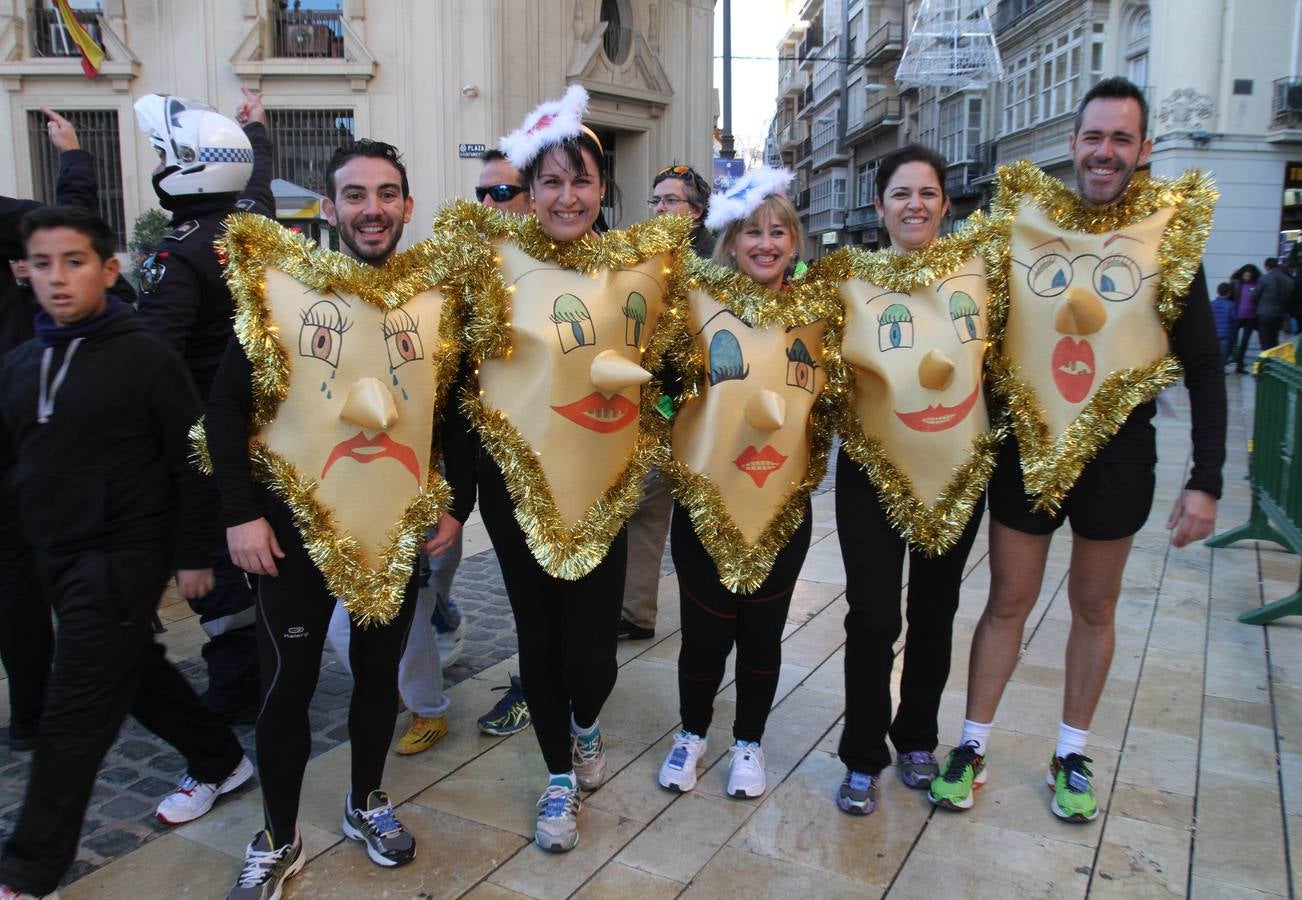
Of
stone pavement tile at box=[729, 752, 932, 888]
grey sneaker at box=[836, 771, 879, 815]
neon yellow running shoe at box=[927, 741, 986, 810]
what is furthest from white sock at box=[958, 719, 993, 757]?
grey sneaker at box=[836, 771, 879, 815]

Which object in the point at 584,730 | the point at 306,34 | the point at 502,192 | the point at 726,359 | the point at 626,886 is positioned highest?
the point at 306,34

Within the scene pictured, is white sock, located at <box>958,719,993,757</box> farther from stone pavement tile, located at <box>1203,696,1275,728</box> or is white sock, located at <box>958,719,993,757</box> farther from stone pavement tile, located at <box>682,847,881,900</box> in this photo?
stone pavement tile, located at <box>1203,696,1275,728</box>

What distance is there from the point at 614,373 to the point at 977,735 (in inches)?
66.8

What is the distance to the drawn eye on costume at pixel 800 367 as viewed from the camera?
9.75 feet

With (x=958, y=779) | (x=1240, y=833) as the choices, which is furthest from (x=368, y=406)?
(x=1240, y=833)

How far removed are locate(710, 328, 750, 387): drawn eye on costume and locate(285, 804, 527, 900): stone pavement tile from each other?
5.03 ft

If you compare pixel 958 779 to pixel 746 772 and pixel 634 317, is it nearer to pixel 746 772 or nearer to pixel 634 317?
pixel 746 772

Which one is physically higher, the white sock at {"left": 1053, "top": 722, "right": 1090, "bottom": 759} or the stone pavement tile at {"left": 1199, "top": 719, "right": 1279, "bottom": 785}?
the white sock at {"left": 1053, "top": 722, "right": 1090, "bottom": 759}

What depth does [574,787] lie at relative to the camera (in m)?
3.04

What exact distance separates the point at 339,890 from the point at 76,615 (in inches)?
40.3

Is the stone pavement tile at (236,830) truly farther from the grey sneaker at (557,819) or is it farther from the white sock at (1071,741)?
the white sock at (1071,741)

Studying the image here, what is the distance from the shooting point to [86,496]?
2.57m

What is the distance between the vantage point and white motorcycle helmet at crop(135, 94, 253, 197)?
11.6 ft

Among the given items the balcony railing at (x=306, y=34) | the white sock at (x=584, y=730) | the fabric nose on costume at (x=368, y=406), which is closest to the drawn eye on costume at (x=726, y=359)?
the fabric nose on costume at (x=368, y=406)
